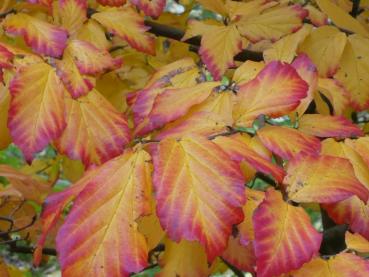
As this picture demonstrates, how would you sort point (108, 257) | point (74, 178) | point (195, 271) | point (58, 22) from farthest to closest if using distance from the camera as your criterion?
point (74, 178) → point (58, 22) → point (195, 271) → point (108, 257)

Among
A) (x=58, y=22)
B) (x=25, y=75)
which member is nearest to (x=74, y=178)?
(x=58, y=22)

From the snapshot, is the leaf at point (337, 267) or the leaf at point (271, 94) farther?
the leaf at point (271, 94)

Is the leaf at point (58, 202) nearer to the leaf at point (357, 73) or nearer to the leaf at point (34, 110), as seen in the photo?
the leaf at point (34, 110)

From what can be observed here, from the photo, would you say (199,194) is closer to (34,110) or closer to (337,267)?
(337,267)

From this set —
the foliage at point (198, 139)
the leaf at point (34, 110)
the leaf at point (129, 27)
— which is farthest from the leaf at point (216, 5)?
the leaf at point (34, 110)

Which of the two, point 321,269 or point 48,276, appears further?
point 48,276

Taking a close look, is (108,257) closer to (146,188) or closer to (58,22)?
(146,188)

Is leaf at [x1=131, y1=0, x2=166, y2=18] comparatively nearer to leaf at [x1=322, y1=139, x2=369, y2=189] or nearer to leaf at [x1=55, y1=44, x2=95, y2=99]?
leaf at [x1=55, y1=44, x2=95, y2=99]
